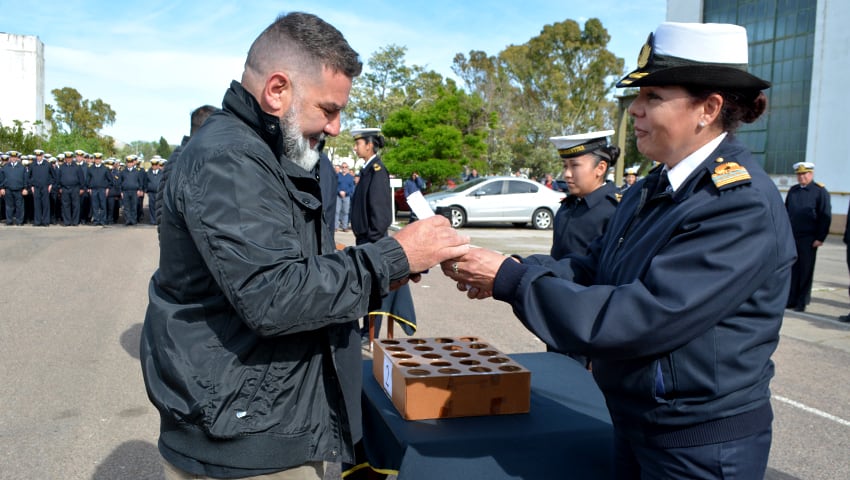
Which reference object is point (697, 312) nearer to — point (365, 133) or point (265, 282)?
point (265, 282)

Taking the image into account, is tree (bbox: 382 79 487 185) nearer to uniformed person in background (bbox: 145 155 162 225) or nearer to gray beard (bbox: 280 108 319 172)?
uniformed person in background (bbox: 145 155 162 225)

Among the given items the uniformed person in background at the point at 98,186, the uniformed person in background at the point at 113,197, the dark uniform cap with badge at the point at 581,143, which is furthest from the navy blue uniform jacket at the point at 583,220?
the uniformed person in background at the point at 113,197

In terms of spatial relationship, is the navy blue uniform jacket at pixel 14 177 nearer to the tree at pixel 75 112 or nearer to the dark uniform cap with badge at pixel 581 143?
the dark uniform cap with badge at pixel 581 143

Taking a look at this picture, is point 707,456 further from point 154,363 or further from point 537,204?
point 537,204

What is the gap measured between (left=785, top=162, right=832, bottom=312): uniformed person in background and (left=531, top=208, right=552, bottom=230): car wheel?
10528 millimetres

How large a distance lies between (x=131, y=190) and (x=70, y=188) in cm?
177

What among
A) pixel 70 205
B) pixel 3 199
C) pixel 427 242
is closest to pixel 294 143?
pixel 427 242

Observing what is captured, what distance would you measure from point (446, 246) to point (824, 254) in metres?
17.1

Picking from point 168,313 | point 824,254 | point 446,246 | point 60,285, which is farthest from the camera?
point 824,254

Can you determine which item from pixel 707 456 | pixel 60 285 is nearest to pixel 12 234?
pixel 60 285

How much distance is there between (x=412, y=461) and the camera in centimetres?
210

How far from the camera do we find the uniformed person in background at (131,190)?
19.8 meters

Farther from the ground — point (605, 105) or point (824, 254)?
point (605, 105)

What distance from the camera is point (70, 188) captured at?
64.1ft
